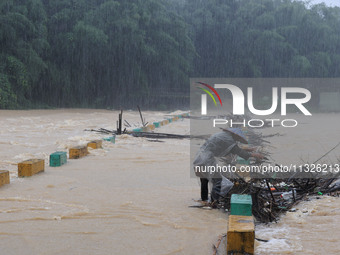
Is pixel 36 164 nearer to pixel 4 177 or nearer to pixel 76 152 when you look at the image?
pixel 4 177

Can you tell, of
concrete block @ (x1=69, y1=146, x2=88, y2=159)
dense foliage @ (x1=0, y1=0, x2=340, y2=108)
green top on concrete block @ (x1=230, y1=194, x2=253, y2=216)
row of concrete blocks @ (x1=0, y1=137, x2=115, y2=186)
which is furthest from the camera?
dense foliage @ (x1=0, y1=0, x2=340, y2=108)

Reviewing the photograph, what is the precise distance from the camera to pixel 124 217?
5371 mm

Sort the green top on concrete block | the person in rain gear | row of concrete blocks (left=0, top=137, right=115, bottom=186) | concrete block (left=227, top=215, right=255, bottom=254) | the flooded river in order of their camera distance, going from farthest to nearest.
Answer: row of concrete blocks (left=0, top=137, right=115, bottom=186) → the person in rain gear → the green top on concrete block → the flooded river → concrete block (left=227, top=215, right=255, bottom=254)

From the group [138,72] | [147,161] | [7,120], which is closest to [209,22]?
[138,72]

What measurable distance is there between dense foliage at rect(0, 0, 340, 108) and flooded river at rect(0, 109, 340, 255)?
17.1 m

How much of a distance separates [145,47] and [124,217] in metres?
24.2

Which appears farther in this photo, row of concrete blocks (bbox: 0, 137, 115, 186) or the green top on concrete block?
row of concrete blocks (bbox: 0, 137, 115, 186)

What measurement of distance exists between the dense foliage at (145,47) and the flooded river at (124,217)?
17.1 meters

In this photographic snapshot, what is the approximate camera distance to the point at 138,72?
30.3 m

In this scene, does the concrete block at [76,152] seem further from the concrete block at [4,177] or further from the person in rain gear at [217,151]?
the person in rain gear at [217,151]

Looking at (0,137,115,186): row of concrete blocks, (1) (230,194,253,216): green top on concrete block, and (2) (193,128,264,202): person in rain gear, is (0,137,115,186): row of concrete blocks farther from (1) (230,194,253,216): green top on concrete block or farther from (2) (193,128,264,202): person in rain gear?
(1) (230,194,253,216): green top on concrete block

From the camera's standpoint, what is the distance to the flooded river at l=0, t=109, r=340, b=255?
14.7 ft

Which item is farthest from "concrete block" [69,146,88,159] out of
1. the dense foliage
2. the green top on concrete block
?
the dense foliage

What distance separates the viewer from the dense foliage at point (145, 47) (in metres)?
24.3
